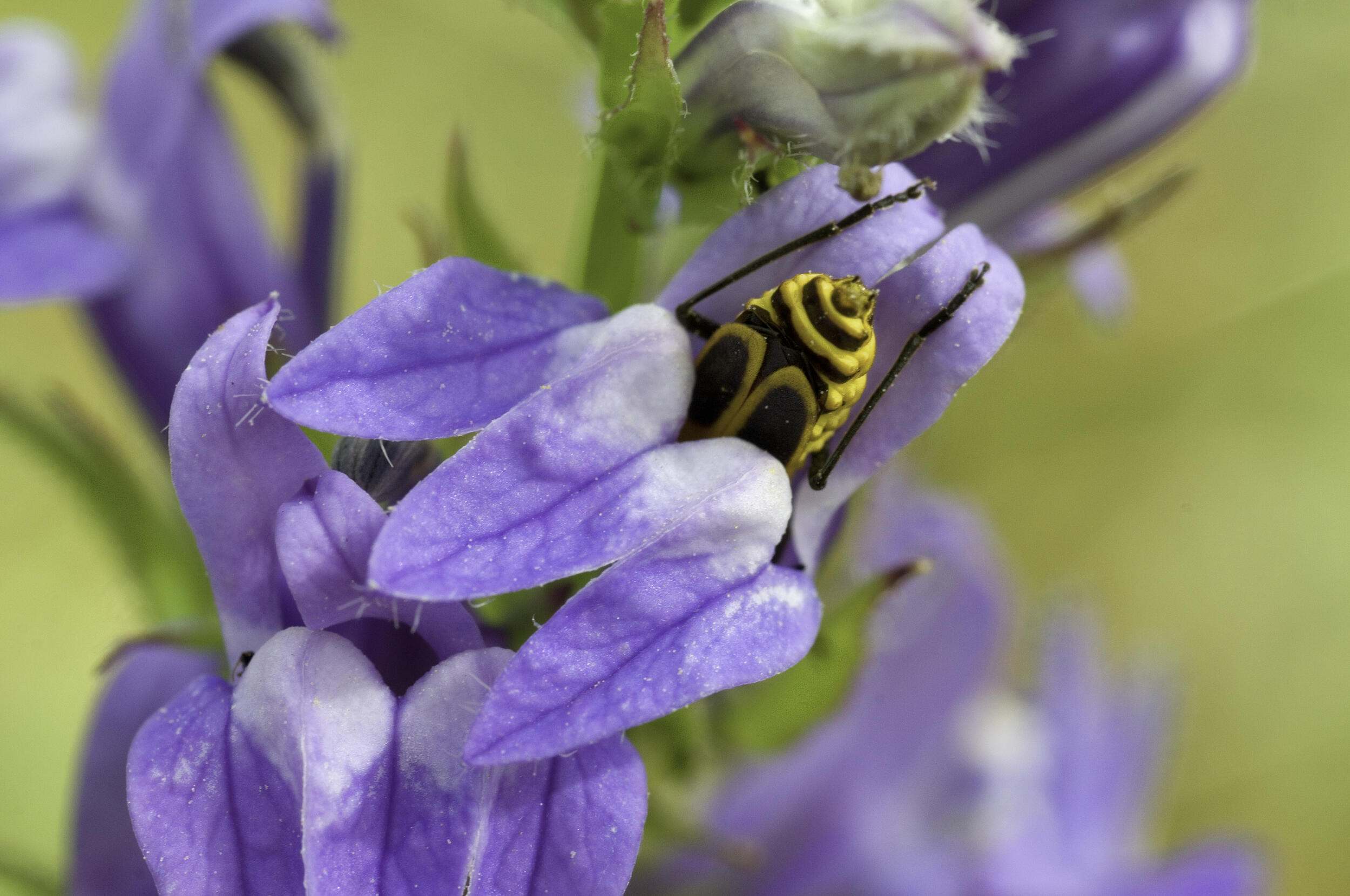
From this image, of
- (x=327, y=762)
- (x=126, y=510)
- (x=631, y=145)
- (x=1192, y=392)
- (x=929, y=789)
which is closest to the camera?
(x=327, y=762)

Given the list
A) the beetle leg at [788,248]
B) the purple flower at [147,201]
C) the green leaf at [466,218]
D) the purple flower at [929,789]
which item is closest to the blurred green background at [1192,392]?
the purple flower at [929,789]

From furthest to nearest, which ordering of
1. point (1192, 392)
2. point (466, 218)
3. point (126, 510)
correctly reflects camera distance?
1. point (1192, 392)
2. point (126, 510)
3. point (466, 218)

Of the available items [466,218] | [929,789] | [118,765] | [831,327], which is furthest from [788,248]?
[929,789]

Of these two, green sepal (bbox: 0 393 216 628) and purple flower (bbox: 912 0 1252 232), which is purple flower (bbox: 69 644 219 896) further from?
purple flower (bbox: 912 0 1252 232)

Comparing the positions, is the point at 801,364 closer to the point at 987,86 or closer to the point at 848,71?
the point at 848,71

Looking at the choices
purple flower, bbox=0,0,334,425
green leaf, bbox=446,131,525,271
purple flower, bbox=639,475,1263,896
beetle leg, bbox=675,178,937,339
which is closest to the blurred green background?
purple flower, bbox=639,475,1263,896

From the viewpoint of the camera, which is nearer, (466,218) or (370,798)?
(370,798)

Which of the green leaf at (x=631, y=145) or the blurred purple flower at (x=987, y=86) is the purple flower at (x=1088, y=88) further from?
the green leaf at (x=631, y=145)

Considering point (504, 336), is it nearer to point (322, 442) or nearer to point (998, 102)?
point (322, 442)
